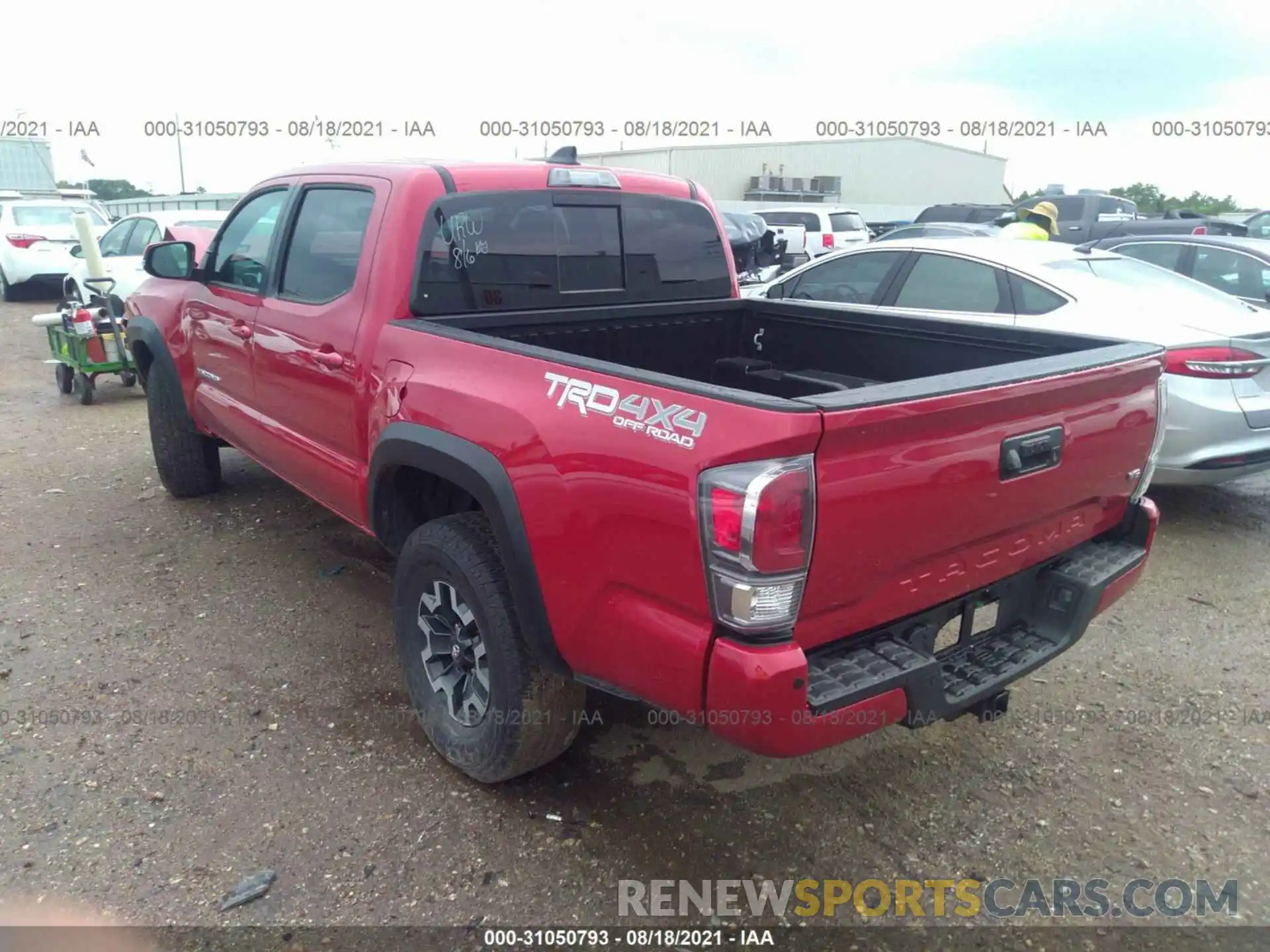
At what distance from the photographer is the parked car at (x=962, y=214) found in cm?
2112

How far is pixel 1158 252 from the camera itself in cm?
859

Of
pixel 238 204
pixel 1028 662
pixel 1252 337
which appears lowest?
pixel 1028 662

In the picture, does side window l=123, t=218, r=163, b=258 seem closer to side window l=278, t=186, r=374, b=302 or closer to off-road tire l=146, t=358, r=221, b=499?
off-road tire l=146, t=358, r=221, b=499

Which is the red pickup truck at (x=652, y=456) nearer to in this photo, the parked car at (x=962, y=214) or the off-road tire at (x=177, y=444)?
the off-road tire at (x=177, y=444)

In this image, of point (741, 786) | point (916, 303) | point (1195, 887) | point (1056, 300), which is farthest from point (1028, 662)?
point (916, 303)

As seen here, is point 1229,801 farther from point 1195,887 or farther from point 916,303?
point 916,303

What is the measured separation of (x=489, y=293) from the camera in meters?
3.48

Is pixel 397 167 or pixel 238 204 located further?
pixel 238 204

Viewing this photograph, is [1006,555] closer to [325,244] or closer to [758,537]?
[758,537]

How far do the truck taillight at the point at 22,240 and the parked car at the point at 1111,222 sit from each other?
1525 cm

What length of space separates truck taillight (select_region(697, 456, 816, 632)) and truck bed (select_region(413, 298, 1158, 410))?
82 cm

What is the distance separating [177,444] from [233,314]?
1.54 meters

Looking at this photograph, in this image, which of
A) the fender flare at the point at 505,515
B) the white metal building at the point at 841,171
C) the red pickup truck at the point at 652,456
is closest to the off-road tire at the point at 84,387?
the red pickup truck at the point at 652,456

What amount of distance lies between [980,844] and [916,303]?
3.86 metres
